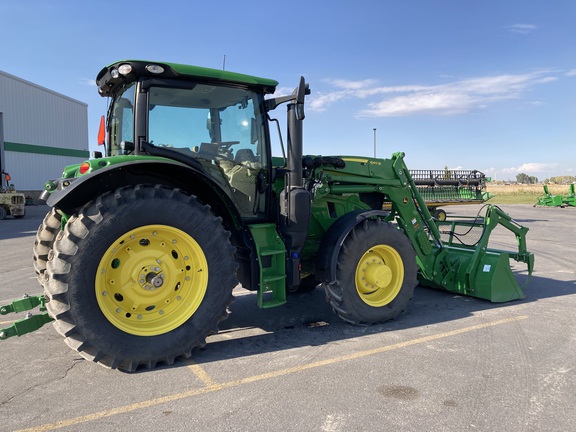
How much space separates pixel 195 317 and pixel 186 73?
2.19 meters

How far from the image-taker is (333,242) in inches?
189

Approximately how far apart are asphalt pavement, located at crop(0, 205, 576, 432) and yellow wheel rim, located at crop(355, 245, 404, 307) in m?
0.36

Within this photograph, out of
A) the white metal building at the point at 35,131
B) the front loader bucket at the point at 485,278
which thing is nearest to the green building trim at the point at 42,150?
the white metal building at the point at 35,131

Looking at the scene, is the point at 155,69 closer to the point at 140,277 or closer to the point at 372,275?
the point at 140,277

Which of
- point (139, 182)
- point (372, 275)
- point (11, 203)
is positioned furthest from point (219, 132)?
point (11, 203)

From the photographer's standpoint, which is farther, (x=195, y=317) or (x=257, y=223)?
(x=257, y=223)

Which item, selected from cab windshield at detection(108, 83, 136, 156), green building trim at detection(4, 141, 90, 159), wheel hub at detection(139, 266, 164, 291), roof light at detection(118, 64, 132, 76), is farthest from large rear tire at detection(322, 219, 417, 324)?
green building trim at detection(4, 141, 90, 159)

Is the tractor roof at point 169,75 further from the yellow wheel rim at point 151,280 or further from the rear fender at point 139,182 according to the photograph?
the yellow wheel rim at point 151,280

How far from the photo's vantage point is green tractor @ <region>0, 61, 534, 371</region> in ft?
11.4

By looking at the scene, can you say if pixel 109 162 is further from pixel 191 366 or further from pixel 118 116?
pixel 191 366

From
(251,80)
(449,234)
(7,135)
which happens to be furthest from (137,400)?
(7,135)

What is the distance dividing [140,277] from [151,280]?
0.09 metres

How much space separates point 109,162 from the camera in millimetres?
3535

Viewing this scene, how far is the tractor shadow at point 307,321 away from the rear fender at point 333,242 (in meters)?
0.60
